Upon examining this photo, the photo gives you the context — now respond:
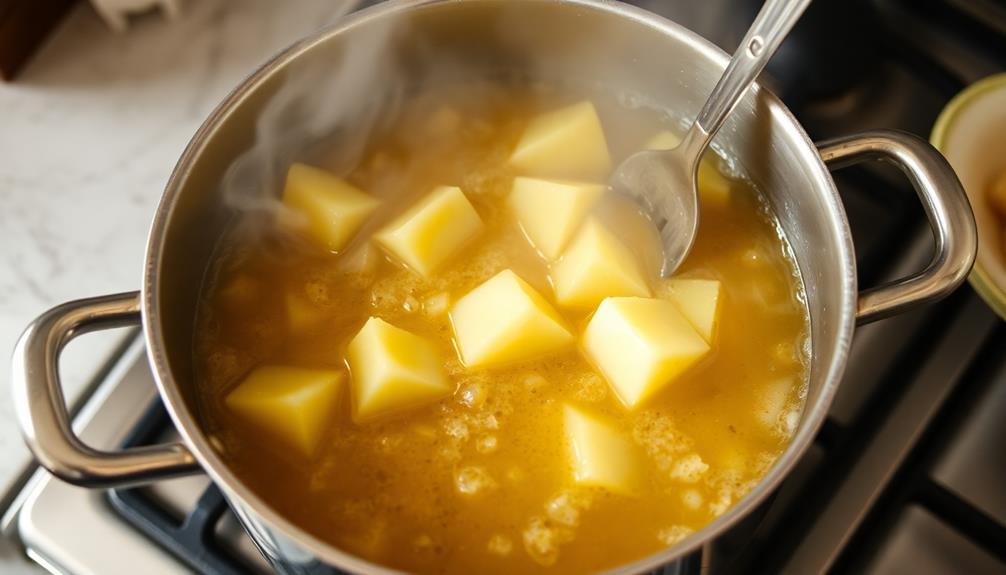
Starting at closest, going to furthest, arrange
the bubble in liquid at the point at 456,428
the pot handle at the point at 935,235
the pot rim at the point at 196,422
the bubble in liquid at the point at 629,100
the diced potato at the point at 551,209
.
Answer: the pot rim at the point at 196,422 < the pot handle at the point at 935,235 < the bubble in liquid at the point at 456,428 < the diced potato at the point at 551,209 < the bubble in liquid at the point at 629,100

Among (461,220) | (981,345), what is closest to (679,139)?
(461,220)

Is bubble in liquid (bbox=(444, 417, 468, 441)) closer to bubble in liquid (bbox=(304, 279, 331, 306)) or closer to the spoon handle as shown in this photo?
bubble in liquid (bbox=(304, 279, 331, 306))

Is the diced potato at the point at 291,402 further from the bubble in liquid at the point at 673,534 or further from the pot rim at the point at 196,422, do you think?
the bubble in liquid at the point at 673,534

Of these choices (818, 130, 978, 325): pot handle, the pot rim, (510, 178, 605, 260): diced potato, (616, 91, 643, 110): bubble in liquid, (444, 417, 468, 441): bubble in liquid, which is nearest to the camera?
the pot rim

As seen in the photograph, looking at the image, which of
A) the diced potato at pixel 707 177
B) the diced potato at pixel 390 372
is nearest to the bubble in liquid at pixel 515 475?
the diced potato at pixel 390 372

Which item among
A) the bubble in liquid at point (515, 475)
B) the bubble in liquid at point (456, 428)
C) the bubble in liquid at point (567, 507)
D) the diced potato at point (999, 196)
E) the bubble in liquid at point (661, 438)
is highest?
the diced potato at point (999, 196)

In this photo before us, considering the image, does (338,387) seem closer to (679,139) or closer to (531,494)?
(531,494)

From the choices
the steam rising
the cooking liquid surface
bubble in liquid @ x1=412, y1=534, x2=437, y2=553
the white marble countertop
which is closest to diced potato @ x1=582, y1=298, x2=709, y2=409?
the cooking liquid surface
